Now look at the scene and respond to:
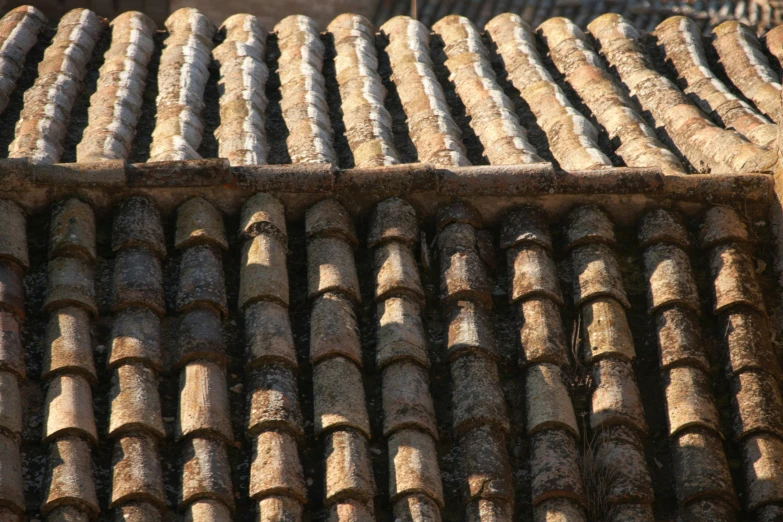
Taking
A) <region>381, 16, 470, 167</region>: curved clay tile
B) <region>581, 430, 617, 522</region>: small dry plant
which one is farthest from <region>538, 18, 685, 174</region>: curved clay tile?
<region>581, 430, 617, 522</region>: small dry plant

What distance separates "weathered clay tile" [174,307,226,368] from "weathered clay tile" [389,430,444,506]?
839mm

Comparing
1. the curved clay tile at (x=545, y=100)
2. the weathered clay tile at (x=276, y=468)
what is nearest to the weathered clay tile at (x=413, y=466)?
the weathered clay tile at (x=276, y=468)

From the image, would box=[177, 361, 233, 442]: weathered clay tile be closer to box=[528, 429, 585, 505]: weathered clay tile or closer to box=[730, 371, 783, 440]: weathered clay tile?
box=[528, 429, 585, 505]: weathered clay tile

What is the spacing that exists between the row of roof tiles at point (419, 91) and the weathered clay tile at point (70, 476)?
1734 millimetres

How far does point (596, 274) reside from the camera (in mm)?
5105

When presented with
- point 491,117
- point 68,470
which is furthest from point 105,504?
point 491,117

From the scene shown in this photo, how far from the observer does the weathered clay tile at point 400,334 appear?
464 cm

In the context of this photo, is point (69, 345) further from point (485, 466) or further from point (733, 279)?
point (733, 279)

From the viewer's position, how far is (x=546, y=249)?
5281 millimetres

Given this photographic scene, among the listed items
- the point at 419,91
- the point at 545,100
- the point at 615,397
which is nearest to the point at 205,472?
the point at 615,397

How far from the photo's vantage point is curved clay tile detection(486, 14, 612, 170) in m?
6.08

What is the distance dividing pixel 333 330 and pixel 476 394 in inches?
26.7

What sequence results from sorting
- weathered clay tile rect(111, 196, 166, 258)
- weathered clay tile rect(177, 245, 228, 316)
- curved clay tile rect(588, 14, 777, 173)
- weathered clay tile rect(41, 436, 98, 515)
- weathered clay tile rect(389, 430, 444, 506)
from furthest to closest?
curved clay tile rect(588, 14, 777, 173) → weathered clay tile rect(111, 196, 166, 258) → weathered clay tile rect(177, 245, 228, 316) → weathered clay tile rect(389, 430, 444, 506) → weathered clay tile rect(41, 436, 98, 515)

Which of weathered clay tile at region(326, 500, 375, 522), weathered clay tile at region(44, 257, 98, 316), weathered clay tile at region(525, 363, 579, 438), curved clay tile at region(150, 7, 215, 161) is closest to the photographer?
weathered clay tile at region(326, 500, 375, 522)
